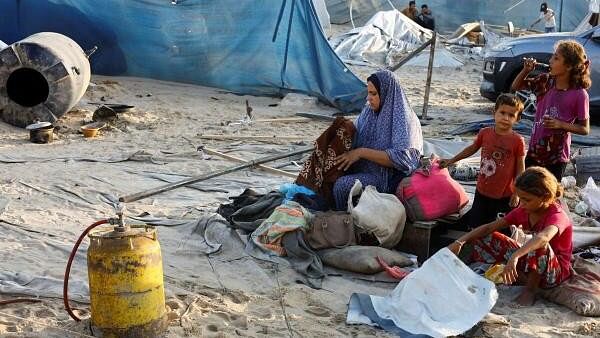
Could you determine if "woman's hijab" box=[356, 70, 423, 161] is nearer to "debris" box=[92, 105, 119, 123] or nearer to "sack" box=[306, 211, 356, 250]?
"sack" box=[306, 211, 356, 250]

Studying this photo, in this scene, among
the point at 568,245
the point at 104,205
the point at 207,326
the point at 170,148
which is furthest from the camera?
the point at 170,148

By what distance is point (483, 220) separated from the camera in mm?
5207

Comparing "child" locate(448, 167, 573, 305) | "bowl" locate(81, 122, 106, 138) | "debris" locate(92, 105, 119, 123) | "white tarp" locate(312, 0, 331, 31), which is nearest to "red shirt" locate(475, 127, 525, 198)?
"child" locate(448, 167, 573, 305)

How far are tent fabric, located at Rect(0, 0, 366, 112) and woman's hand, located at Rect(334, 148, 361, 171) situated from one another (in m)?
6.28

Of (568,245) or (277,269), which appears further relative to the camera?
(277,269)

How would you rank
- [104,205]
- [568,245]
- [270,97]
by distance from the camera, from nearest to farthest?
[568,245] → [104,205] → [270,97]

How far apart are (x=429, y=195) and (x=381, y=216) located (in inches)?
14.8

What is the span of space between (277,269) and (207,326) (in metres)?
0.96

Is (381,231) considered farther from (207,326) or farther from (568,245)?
(207,326)

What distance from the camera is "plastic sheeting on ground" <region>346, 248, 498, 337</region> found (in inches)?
158

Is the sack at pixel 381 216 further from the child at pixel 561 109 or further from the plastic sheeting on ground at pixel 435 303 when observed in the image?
the child at pixel 561 109

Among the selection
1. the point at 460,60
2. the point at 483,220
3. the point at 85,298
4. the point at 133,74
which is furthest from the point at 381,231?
the point at 460,60

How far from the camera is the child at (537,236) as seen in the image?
4.27 metres

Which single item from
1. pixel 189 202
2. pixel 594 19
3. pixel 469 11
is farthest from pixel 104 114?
pixel 469 11
